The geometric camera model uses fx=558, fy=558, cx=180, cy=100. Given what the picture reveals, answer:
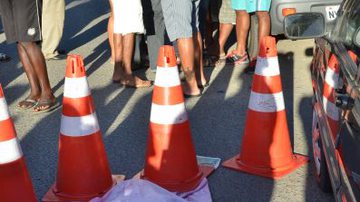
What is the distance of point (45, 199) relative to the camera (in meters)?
3.50

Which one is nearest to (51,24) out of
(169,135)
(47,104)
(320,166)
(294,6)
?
→ (47,104)

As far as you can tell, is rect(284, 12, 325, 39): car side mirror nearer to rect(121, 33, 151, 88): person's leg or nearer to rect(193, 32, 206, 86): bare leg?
rect(193, 32, 206, 86): bare leg

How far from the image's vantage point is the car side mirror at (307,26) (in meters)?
3.05

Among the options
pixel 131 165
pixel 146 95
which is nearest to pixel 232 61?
pixel 146 95

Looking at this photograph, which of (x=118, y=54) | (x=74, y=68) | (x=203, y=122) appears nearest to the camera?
(x=74, y=68)

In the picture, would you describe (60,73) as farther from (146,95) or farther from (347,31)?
(347,31)

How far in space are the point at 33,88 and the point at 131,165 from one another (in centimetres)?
172

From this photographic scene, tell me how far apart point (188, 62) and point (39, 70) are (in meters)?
1.39

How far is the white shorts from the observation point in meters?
5.54

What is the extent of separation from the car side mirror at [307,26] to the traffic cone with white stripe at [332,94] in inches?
6.5

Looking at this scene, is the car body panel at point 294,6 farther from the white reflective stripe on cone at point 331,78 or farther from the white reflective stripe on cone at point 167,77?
the white reflective stripe on cone at point 331,78

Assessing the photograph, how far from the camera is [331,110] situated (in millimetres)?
2803

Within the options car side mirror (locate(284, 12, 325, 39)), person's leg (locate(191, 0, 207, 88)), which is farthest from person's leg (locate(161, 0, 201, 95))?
car side mirror (locate(284, 12, 325, 39))

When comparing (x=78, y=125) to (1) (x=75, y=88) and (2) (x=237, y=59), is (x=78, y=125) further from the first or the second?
(2) (x=237, y=59)
